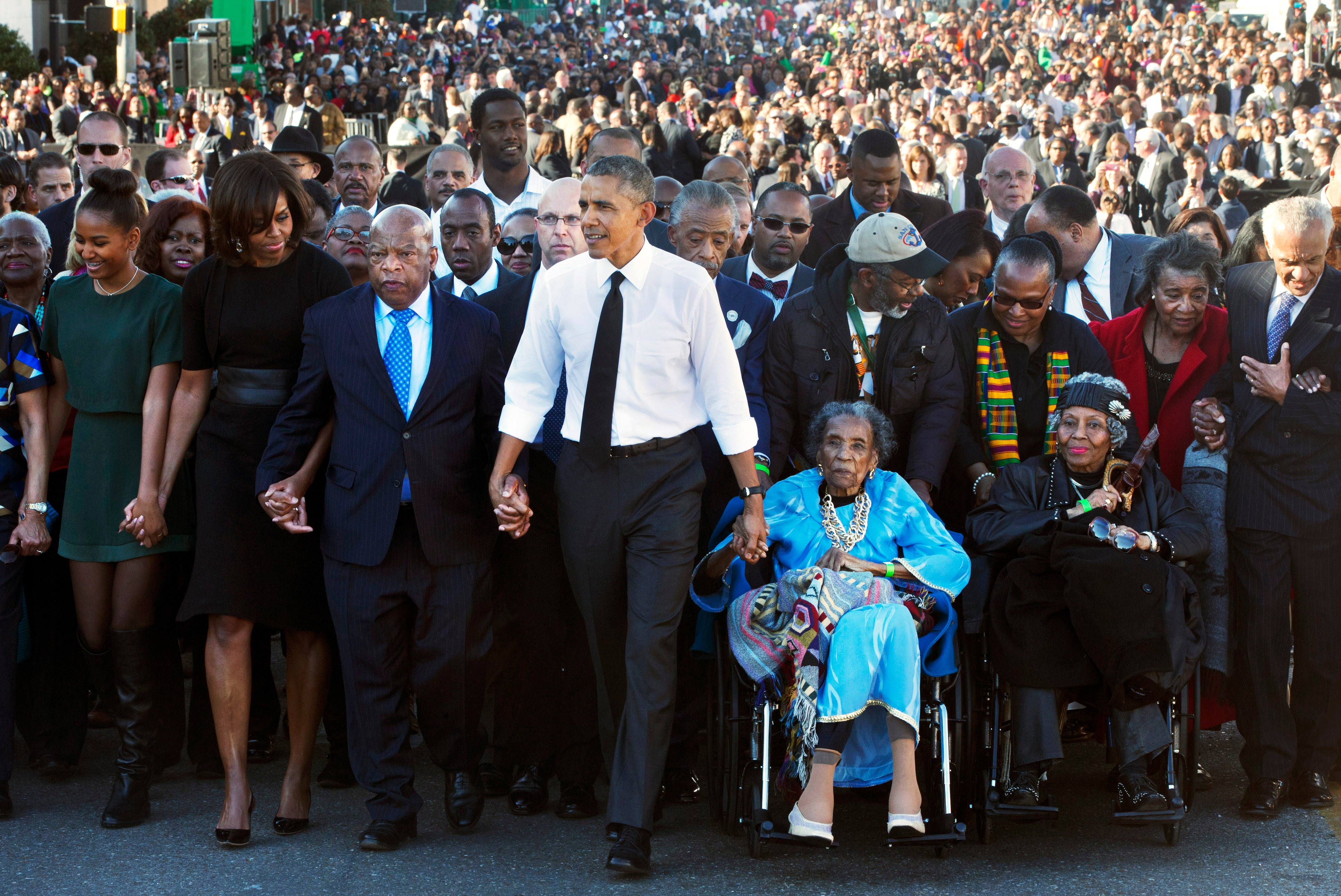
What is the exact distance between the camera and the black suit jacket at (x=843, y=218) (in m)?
7.77

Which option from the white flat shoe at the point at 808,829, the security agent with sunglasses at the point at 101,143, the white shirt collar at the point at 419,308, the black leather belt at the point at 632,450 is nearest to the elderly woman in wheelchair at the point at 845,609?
the white flat shoe at the point at 808,829

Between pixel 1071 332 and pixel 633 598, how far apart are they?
2125mm

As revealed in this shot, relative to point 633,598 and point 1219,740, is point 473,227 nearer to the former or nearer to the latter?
point 633,598

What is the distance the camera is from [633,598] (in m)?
4.66

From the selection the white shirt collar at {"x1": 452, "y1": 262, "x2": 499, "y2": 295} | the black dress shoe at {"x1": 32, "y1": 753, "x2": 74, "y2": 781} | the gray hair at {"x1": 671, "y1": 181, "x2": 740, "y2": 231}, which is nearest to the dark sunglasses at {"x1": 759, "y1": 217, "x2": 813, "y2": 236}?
the gray hair at {"x1": 671, "y1": 181, "x2": 740, "y2": 231}

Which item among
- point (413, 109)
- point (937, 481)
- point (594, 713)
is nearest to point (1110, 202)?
point (937, 481)

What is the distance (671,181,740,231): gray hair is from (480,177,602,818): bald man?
509 mm

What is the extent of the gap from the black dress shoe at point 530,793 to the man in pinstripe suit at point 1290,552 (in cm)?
239

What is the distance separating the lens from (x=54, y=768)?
17.9ft

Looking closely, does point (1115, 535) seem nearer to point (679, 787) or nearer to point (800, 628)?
point (800, 628)

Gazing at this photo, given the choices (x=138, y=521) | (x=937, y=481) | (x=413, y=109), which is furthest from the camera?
(x=413, y=109)

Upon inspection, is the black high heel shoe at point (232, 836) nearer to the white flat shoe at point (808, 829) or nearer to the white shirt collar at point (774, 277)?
the white flat shoe at point (808, 829)

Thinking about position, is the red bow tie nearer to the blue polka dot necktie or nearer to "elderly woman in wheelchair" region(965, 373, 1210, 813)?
"elderly woman in wheelchair" region(965, 373, 1210, 813)

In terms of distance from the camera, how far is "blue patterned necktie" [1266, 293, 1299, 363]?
5371 millimetres
